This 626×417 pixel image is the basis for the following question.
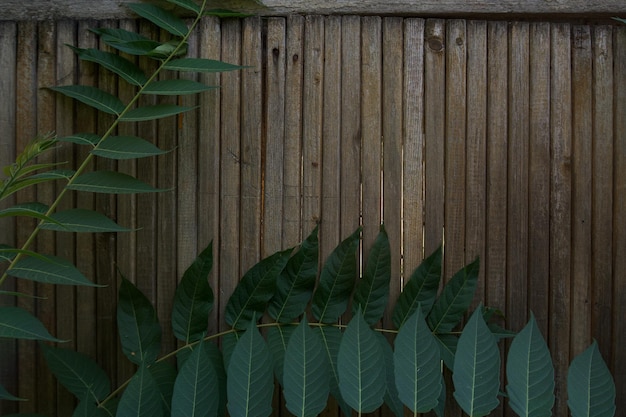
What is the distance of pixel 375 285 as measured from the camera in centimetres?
169

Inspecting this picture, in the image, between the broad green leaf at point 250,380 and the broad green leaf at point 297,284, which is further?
the broad green leaf at point 297,284

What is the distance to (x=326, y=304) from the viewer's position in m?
1.69

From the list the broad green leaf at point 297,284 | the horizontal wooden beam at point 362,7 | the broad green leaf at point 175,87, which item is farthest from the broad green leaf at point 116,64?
the broad green leaf at point 297,284

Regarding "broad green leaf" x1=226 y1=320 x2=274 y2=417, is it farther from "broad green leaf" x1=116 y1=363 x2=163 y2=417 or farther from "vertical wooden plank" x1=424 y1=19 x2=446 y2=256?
"vertical wooden plank" x1=424 y1=19 x2=446 y2=256

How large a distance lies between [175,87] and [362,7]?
0.62 meters

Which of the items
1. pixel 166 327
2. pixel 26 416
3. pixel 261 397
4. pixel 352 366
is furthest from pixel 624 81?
pixel 26 416

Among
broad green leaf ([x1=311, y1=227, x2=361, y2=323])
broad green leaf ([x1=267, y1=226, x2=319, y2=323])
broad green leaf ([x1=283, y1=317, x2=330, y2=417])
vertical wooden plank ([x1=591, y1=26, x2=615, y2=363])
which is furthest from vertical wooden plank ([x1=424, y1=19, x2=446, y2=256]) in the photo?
broad green leaf ([x1=283, y1=317, x2=330, y2=417])

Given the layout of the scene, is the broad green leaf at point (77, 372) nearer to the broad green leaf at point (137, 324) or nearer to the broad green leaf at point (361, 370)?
the broad green leaf at point (137, 324)

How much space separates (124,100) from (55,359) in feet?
2.56

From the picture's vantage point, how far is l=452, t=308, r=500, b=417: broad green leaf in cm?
107

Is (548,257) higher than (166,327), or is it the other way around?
(548,257)

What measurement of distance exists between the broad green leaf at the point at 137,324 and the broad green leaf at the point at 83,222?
0.54 ft

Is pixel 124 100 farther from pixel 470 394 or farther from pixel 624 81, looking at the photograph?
pixel 624 81

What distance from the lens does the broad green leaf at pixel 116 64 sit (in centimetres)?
168
